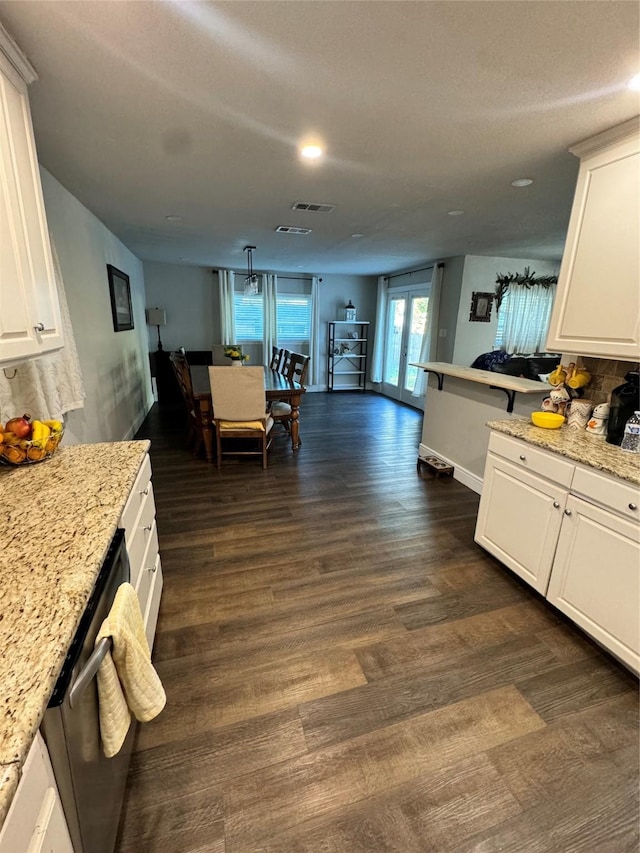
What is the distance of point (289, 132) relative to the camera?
191 centimetres

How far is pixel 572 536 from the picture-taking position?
1.81 m

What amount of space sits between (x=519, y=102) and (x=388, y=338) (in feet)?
19.7

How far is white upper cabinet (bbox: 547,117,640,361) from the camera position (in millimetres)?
1816

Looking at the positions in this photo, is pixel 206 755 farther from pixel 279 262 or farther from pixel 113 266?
pixel 279 262

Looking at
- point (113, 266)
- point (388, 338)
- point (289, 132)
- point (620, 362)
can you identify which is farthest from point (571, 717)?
point (388, 338)

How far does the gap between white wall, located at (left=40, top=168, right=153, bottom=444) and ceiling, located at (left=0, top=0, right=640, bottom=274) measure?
248mm

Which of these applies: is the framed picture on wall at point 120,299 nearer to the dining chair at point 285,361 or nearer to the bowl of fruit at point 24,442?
the dining chair at point 285,361

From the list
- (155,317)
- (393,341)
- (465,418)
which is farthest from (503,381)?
(155,317)

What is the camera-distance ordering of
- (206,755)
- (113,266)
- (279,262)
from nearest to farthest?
(206,755) → (113,266) → (279,262)

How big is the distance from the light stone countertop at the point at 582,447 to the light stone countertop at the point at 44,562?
6.42ft

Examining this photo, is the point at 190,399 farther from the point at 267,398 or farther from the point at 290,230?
the point at 290,230

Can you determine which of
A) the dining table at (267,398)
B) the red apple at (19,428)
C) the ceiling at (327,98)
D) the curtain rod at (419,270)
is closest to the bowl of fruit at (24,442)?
the red apple at (19,428)

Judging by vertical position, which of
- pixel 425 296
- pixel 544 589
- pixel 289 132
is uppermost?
pixel 289 132

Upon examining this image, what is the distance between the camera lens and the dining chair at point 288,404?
14.1 feet
